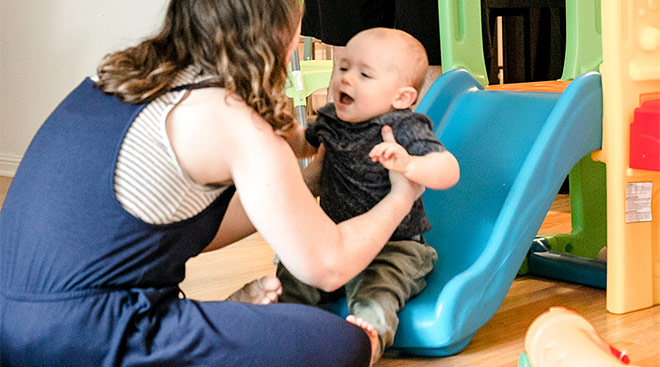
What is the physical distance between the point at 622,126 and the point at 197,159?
0.84 m

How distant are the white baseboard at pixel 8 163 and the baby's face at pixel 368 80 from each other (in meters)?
2.58

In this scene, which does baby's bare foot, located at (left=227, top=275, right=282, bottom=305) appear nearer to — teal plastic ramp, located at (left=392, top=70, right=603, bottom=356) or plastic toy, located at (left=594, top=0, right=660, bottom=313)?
teal plastic ramp, located at (left=392, top=70, right=603, bottom=356)

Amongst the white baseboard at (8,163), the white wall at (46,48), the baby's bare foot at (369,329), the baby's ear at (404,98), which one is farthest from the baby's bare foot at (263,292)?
the white baseboard at (8,163)

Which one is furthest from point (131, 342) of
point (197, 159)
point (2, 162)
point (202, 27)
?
point (2, 162)

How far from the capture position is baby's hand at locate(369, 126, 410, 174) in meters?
1.10

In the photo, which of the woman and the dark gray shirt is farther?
the dark gray shirt

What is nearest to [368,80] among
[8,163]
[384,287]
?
[384,287]

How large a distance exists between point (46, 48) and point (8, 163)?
55 centimetres

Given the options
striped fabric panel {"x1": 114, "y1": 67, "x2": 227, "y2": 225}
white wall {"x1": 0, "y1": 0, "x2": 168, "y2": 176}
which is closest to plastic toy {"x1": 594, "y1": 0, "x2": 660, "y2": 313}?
striped fabric panel {"x1": 114, "y1": 67, "x2": 227, "y2": 225}

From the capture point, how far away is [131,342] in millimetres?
917

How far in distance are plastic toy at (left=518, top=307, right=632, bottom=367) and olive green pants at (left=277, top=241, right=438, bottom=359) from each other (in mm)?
204

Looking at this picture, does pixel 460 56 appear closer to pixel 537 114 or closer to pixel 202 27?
pixel 537 114

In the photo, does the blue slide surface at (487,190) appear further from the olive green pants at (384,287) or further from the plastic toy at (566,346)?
the plastic toy at (566,346)

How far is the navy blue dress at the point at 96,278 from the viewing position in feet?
2.95
